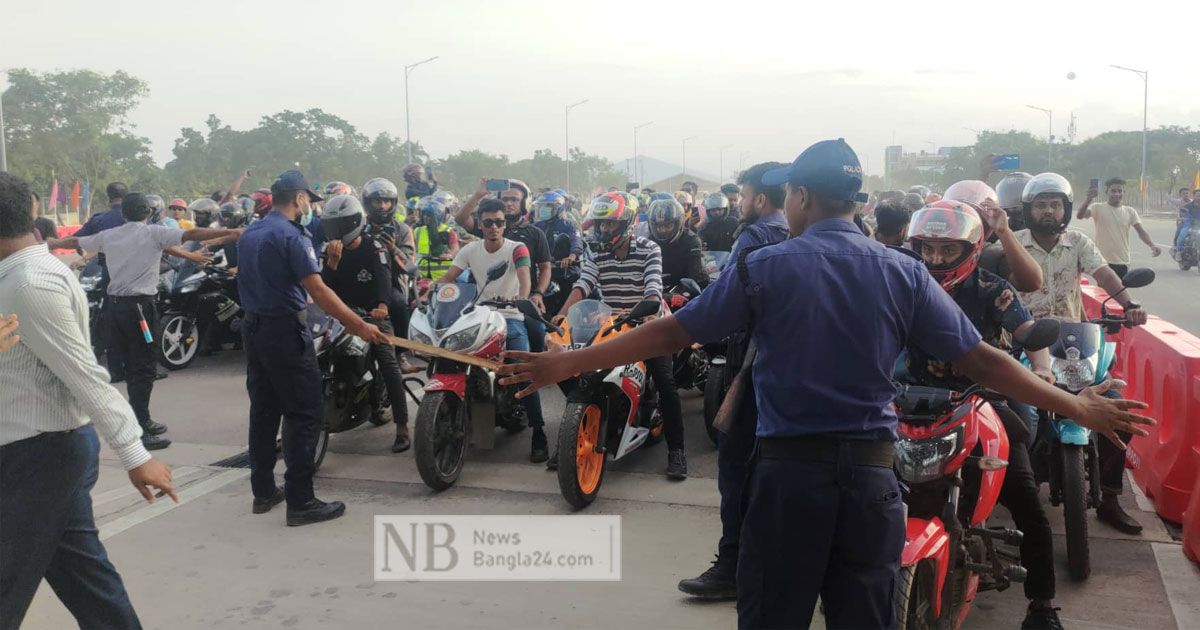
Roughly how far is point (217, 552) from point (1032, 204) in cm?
477

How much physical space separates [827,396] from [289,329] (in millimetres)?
3616

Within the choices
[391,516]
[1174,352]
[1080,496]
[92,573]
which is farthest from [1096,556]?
[92,573]

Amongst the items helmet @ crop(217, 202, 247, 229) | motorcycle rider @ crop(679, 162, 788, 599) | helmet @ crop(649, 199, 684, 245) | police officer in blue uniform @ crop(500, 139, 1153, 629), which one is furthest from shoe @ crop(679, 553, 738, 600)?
helmet @ crop(217, 202, 247, 229)

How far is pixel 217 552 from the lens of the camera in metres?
4.85

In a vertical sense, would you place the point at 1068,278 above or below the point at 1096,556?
above

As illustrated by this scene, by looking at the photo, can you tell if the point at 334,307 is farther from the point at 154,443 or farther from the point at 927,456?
the point at 927,456

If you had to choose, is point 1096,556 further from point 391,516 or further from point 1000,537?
point 391,516

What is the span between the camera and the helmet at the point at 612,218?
6352mm

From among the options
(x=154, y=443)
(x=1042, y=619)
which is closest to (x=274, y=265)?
(x=154, y=443)

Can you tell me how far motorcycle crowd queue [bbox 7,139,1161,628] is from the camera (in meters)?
2.48

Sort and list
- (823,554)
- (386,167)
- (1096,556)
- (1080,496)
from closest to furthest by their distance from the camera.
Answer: (823,554), (1080,496), (1096,556), (386,167)

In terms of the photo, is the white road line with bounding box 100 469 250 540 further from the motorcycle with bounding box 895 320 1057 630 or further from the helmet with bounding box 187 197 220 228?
the helmet with bounding box 187 197 220 228

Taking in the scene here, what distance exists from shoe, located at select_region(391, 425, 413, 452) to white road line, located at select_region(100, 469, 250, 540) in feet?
3.31

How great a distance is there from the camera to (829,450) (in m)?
2.46
